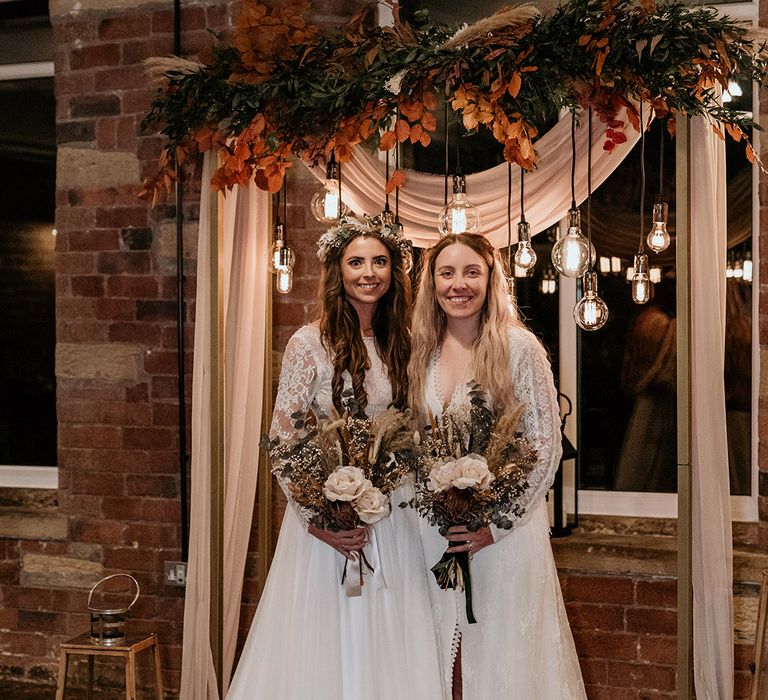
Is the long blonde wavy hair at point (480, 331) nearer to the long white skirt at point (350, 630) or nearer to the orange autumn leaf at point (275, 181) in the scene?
the long white skirt at point (350, 630)

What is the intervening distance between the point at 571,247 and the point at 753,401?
55.5 inches

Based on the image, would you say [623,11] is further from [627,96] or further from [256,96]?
[256,96]

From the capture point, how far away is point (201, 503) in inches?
143

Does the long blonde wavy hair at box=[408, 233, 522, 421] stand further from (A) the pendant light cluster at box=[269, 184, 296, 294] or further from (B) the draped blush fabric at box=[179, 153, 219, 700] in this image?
(B) the draped blush fabric at box=[179, 153, 219, 700]

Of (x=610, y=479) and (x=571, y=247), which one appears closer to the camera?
(x=571, y=247)

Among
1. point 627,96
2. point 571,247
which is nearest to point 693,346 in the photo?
point 571,247

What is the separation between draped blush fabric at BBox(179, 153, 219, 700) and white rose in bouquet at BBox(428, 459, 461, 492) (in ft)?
3.92

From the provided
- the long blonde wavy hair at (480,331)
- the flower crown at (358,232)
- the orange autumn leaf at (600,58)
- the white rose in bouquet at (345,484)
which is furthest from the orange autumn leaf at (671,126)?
the white rose in bouquet at (345,484)

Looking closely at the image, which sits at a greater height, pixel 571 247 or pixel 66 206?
pixel 66 206

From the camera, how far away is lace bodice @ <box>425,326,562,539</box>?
2947 mm

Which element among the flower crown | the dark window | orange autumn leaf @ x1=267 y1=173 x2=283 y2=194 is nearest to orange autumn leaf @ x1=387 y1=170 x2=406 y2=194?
the flower crown

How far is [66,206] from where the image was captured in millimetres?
4406

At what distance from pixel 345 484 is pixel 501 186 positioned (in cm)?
140

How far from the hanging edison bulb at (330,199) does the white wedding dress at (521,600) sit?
0.82m
